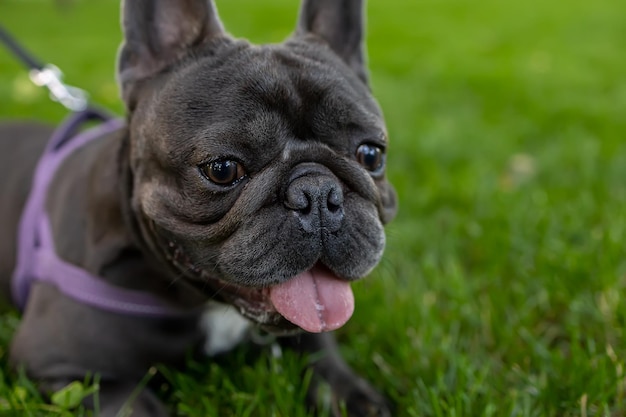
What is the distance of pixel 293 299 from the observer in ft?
7.16

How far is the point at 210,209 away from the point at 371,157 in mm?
581

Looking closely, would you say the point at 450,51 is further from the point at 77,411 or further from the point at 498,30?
the point at 77,411

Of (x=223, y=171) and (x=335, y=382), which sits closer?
(x=223, y=171)

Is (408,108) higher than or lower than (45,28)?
higher

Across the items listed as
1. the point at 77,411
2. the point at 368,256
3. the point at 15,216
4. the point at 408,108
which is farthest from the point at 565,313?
the point at 408,108

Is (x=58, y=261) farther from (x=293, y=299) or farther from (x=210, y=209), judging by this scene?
(x=293, y=299)

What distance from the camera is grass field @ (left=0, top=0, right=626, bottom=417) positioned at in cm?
254

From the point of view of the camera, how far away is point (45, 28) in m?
11.0

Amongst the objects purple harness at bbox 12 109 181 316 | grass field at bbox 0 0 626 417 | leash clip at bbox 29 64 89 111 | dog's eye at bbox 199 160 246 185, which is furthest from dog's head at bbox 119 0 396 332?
leash clip at bbox 29 64 89 111

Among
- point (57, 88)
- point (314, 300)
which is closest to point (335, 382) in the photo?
point (314, 300)

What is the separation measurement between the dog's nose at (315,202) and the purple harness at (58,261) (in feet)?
2.48

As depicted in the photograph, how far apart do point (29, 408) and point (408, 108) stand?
4207 mm

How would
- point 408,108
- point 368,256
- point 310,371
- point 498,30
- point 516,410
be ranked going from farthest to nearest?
point 498,30, point 408,108, point 310,371, point 516,410, point 368,256

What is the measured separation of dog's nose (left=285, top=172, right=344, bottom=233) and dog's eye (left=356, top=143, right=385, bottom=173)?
1.02 feet
